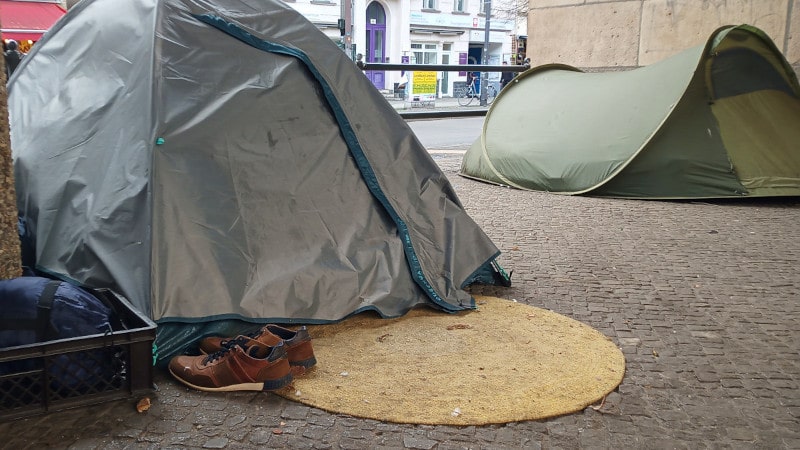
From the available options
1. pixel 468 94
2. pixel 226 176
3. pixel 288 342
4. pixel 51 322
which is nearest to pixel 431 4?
pixel 468 94

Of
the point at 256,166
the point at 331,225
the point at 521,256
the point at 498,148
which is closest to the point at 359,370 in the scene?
the point at 331,225

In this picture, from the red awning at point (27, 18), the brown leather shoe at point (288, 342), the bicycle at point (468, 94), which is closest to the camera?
the brown leather shoe at point (288, 342)

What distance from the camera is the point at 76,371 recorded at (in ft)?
8.66

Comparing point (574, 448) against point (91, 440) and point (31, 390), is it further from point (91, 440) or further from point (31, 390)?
point (31, 390)

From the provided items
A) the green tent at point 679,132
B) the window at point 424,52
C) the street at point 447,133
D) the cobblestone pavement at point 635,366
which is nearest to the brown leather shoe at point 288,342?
the cobblestone pavement at point 635,366

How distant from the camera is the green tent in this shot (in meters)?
7.00

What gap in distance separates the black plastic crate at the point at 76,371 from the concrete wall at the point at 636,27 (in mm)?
8631

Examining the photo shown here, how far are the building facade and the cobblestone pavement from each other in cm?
2257

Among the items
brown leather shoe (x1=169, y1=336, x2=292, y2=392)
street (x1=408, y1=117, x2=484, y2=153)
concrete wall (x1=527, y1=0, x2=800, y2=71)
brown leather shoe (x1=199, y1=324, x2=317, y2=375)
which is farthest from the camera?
street (x1=408, y1=117, x2=484, y2=153)

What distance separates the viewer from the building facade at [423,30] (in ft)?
97.2

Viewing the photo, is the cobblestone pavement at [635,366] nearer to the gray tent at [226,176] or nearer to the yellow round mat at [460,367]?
the yellow round mat at [460,367]

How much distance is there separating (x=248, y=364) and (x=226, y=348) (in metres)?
0.15

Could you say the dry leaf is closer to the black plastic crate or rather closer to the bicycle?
the black plastic crate

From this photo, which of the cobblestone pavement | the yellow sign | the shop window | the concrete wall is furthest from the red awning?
the shop window
